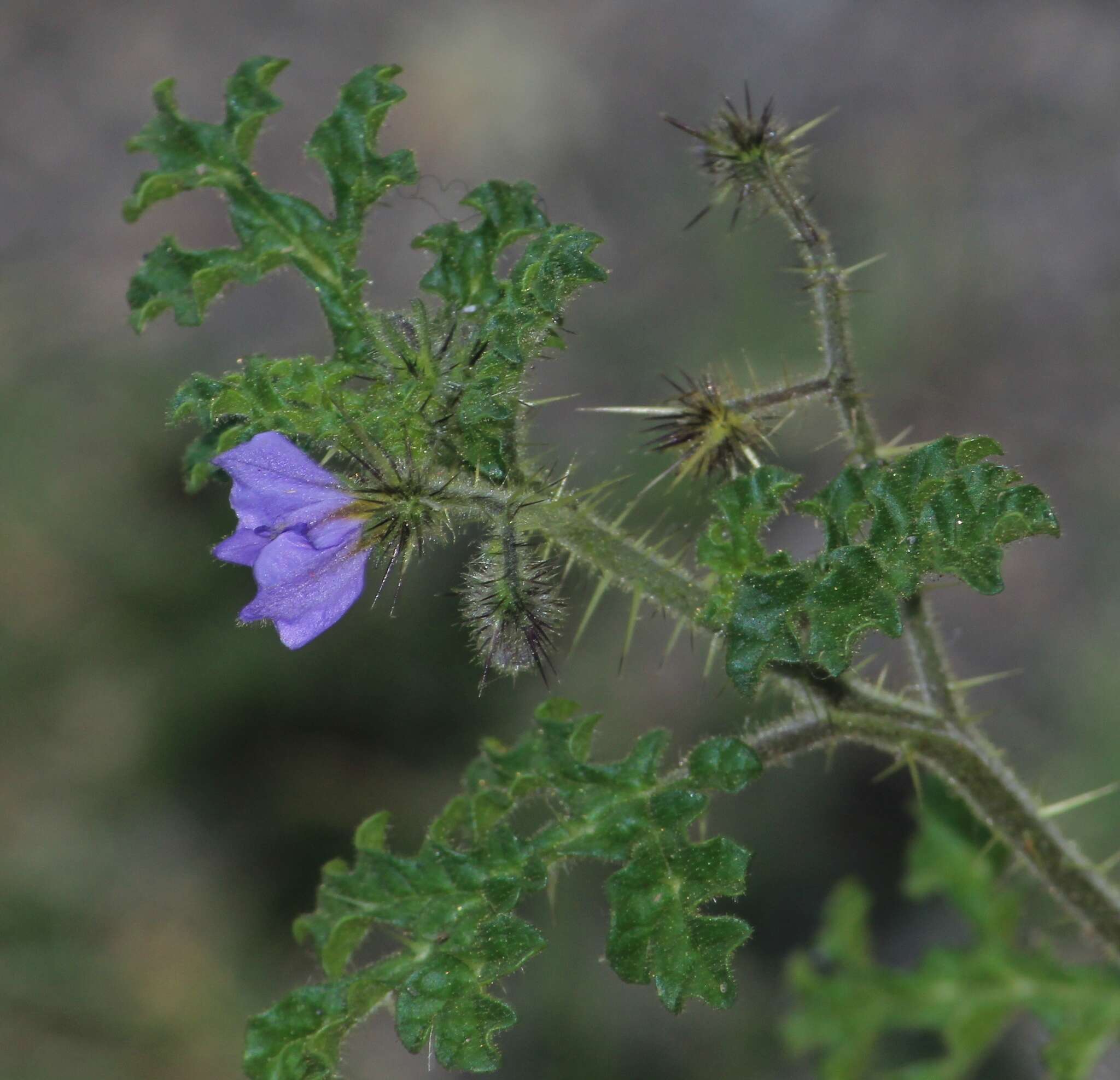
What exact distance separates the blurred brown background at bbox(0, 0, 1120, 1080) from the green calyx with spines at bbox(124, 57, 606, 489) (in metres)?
3.01

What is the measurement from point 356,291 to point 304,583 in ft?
2.32

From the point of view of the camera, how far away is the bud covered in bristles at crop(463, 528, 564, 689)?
80.5 inches

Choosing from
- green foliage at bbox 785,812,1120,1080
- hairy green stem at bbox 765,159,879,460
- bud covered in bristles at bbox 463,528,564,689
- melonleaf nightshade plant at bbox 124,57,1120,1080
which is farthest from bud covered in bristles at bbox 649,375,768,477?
green foliage at bbox 785,812,1120,1080

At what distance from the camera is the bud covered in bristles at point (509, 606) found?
80.5 inches

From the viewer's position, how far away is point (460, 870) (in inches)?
90.7

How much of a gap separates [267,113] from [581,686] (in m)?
3.50

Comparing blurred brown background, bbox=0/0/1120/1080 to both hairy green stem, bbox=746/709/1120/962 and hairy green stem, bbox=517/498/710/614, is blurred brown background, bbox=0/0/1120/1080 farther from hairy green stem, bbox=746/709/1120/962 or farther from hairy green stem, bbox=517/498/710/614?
hairy green stem, bbox=517/498/710/614

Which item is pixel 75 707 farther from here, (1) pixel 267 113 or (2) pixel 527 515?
(2) pixel 527 515

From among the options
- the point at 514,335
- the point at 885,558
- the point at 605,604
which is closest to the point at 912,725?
the point at 885,558

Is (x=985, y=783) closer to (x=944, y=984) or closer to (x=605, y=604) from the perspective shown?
(x=944, y=984)

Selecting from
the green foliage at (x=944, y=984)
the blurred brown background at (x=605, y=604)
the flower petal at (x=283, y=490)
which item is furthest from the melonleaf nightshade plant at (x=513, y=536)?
the blurred brown background at (x=605, y=604)

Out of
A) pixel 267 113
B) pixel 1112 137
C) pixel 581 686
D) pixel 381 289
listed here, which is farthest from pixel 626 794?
pixel 1112 137

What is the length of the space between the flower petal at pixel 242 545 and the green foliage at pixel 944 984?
290 cm

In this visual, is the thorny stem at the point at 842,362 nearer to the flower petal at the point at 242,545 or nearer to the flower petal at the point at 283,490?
the flower petal at the point at 283,490
